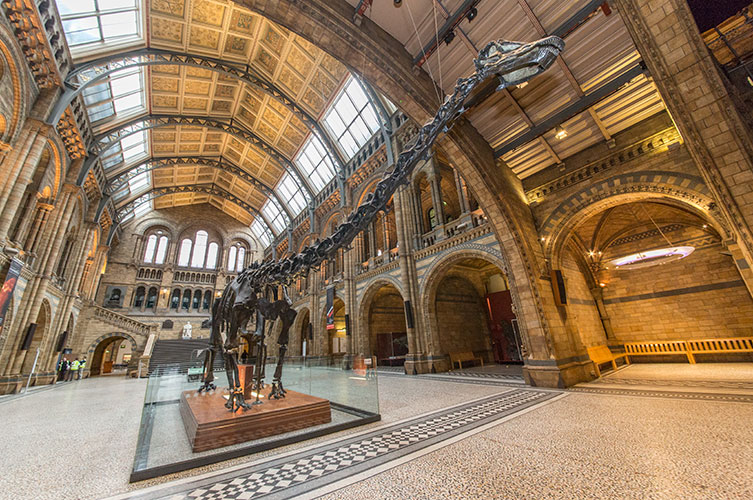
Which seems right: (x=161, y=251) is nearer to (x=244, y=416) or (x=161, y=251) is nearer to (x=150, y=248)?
(x=150, y=248)

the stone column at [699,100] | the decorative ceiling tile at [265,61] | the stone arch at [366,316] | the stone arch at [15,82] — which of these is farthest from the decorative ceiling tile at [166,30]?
the stone column at [699,100]

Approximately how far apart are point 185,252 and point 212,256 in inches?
100

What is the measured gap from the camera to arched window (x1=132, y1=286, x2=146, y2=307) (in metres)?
26.3

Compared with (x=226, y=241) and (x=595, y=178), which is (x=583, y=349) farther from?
(x=226, y=241)

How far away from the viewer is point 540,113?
7.58 metres

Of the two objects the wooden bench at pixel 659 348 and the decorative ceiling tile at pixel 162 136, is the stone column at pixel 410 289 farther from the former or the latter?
the decorative ceiling tile at pixel 162 136

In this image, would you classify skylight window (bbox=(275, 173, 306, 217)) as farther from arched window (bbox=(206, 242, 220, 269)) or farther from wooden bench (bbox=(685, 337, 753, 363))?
wooden bench (bbox=(685, 337, 753, 363))

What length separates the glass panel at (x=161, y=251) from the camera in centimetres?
2847

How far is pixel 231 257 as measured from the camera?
31.7 m

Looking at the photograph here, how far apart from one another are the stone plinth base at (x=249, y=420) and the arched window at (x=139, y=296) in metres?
28.9

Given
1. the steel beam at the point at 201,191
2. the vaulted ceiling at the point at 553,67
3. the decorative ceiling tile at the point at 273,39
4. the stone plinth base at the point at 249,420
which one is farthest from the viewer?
the steel beam at the point at 201,191

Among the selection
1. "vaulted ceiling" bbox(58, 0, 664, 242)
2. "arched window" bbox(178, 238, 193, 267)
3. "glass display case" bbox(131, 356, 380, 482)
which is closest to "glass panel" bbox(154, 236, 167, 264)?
"arched window" bbox(178, 238, 193, 267)

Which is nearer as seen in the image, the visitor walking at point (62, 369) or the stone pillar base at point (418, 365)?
the stone pillar base at point (418, 365)

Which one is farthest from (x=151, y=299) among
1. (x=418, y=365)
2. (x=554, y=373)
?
(x=554, y=373)
